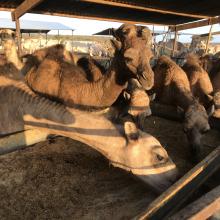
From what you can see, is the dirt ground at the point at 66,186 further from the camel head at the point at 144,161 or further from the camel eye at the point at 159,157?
the camel eye at the point at 159,157

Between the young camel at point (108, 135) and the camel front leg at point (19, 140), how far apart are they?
0.35ft

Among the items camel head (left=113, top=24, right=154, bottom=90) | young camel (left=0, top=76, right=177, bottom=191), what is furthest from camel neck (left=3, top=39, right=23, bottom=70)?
camel head (left=113, top=24, right=154, bottom=90)

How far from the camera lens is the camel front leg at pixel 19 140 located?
3668mm

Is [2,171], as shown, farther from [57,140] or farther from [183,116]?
[183,116]

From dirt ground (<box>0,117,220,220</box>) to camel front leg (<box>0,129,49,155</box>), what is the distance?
121 millimetres

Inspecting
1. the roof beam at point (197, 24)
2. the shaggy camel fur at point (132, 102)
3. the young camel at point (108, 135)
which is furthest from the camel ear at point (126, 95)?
the roof beam at point (197, 24)

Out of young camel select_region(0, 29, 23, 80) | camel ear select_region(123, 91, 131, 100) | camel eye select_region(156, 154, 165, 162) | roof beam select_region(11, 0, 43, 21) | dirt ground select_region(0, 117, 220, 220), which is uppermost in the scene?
roof beam select_region(11, 0, 43, 21)

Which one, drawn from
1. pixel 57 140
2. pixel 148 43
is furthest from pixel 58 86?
pixel 148 43

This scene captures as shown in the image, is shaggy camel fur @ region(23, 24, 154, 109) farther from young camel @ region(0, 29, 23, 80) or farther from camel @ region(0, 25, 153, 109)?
young camel @ region(0, 29, 23, 80)

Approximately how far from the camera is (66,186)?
3.35m

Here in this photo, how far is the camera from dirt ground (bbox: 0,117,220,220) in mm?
2930

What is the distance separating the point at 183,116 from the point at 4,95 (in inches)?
114

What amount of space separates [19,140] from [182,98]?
3.10 meters

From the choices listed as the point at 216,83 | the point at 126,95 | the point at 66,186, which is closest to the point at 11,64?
the point at 126,95
